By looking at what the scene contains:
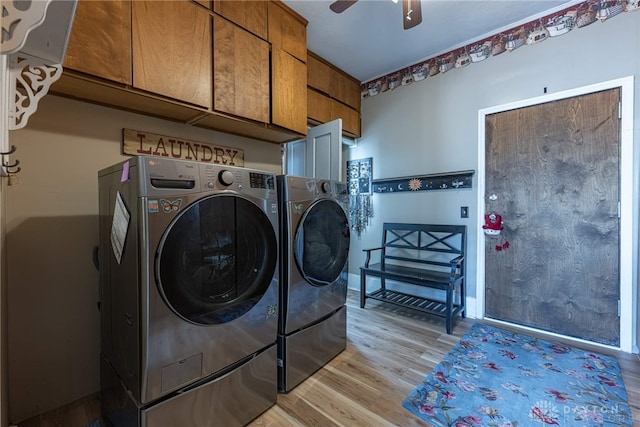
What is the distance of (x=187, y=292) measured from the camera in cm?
111

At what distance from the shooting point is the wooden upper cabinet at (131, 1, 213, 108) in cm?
139

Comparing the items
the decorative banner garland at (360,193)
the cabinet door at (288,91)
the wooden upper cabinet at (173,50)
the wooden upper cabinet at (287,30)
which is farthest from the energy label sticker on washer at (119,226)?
the decorative banner garland at (360,193)

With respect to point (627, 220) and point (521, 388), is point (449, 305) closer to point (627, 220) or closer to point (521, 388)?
point (521, 388)

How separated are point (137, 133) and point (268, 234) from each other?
1115 mm

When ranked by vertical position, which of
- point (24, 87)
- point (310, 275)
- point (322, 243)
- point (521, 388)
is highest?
point (24, 87)

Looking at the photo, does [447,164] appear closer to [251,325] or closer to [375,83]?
[375,83]

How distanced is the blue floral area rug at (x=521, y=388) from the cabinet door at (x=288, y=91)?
2.00 metres

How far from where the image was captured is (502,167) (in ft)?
8.27

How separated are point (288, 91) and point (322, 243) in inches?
48.1

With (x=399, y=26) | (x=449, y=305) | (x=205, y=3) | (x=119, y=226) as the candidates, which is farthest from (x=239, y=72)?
(x=449, y=305)

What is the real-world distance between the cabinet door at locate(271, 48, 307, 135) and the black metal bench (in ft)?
5.04

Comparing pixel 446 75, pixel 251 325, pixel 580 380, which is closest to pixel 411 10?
pixel 446 75

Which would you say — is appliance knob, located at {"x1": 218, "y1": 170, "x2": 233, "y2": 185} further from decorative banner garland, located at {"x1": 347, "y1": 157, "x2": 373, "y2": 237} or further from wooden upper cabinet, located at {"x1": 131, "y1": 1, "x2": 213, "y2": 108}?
decorative banner garland, located at {"x1": 347, "y1": 157, "x2": 373, "y2": 237}

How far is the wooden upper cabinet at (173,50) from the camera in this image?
1390 mm
